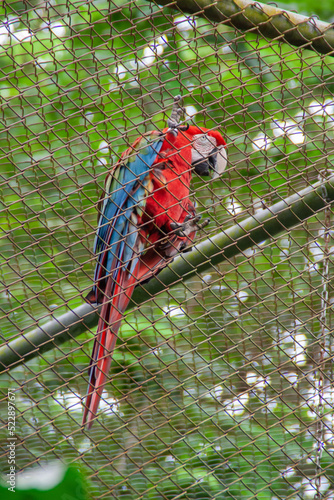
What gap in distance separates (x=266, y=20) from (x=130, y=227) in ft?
2.51

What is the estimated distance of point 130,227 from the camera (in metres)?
1.48

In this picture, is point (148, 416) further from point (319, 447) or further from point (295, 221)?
point (295, 221)

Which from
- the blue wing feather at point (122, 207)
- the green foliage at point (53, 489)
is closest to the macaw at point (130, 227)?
the blue wing feather at point (122, 207)

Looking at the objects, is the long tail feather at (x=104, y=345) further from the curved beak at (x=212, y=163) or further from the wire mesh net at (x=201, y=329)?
the curved beak at (x=212, y=163)

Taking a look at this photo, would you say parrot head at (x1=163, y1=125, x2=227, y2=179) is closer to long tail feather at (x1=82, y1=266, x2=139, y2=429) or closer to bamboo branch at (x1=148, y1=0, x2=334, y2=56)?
bamboo branch at (x1=148, y1=0, x2=334, y2=56)

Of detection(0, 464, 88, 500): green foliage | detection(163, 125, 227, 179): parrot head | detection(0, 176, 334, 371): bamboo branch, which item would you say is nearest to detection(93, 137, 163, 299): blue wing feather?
detection(0, 176, 334, 371): bamboo branch

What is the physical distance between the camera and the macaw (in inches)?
50.7

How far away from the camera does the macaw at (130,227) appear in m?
1.29

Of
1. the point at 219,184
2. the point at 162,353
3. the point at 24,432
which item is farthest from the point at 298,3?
the point at 24,432

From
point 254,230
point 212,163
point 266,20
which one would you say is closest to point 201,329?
point 254,230

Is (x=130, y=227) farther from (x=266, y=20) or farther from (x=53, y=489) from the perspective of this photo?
(x=53, y=489)

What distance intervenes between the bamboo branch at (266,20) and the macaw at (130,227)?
33 cm

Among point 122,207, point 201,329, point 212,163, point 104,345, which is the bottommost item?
point 201,329

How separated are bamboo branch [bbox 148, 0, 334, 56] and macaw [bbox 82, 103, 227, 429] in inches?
12.9
